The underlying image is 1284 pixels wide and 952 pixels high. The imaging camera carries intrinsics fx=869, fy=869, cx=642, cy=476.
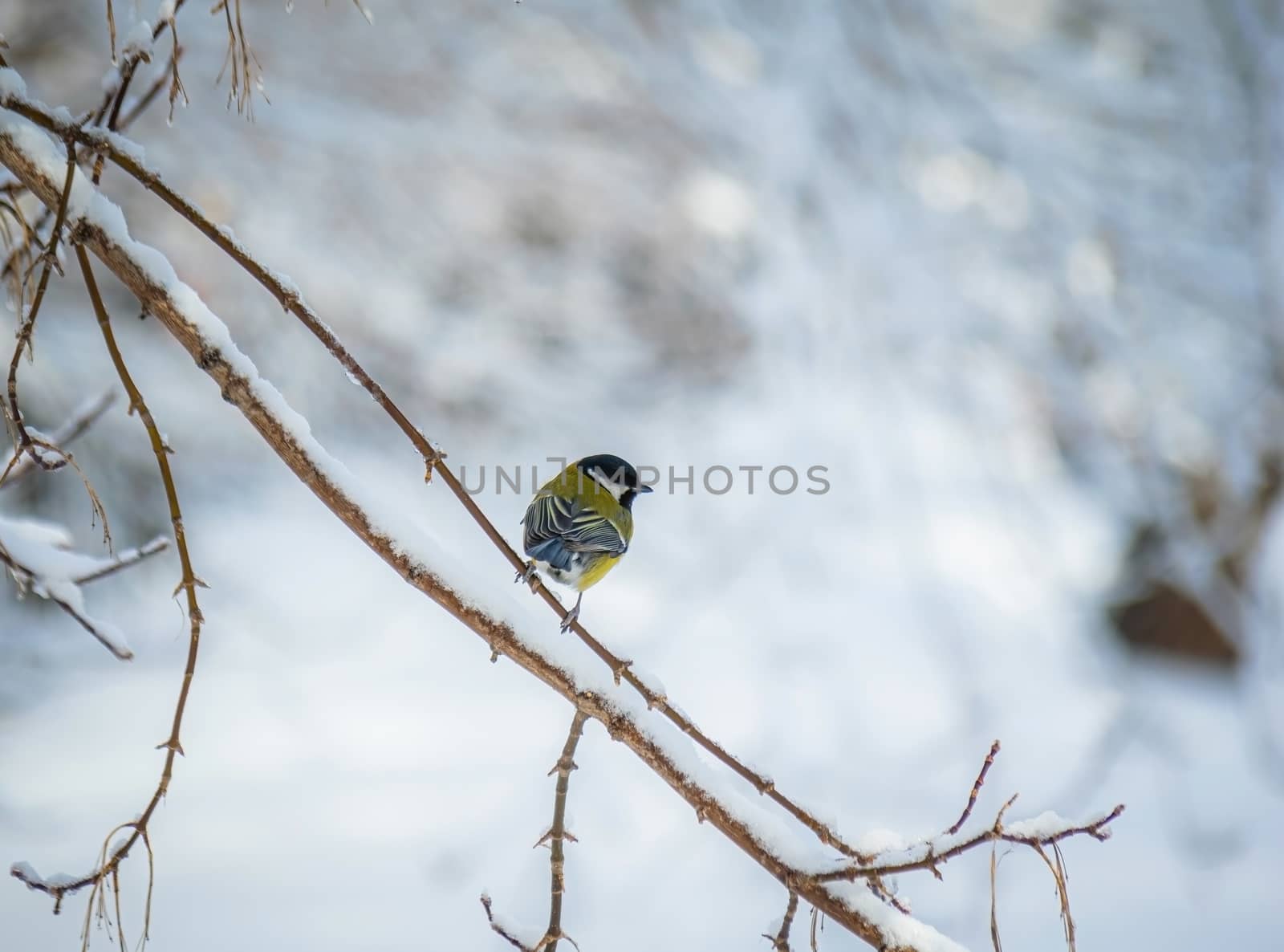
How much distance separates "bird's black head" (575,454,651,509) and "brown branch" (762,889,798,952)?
1.16 metres

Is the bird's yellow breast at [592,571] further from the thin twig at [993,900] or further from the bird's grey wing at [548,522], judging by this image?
the thin twig at [993,900]

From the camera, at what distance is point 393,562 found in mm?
833

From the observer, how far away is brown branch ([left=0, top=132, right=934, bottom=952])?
2.60 feet

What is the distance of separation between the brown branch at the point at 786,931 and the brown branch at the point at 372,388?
6cm

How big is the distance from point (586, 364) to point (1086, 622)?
235 cm

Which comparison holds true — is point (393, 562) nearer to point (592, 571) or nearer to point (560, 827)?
point (560, 827)

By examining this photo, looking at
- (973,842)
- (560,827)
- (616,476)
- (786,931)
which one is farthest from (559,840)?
(616,476)

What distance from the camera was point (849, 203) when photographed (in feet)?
9.85

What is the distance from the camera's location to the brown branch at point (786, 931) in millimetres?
810

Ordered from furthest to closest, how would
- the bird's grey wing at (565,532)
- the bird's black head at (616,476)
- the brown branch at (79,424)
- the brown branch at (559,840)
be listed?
the bird's black head at (616,476) < the bird's grey wing at (565,532) < the brown branch at (79,424) < the brown branch at (559,840)

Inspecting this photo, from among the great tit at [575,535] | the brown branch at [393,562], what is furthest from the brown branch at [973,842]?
Answer: the great tit at [575,535]

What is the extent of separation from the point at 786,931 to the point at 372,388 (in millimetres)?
639

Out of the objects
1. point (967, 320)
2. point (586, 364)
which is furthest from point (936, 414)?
point (586, 364)

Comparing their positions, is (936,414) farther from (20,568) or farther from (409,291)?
(20,568)
